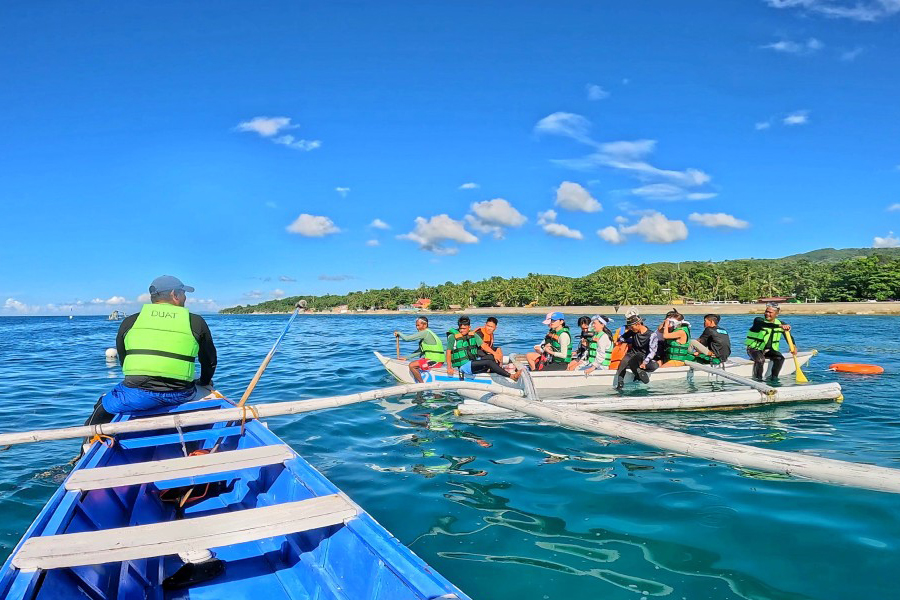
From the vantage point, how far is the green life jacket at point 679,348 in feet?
44.0

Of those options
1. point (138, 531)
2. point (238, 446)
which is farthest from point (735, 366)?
point (138, 531)

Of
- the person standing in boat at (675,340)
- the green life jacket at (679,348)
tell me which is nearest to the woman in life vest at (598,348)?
the person standing in boat at (675,340)

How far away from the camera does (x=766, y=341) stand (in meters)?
13.3

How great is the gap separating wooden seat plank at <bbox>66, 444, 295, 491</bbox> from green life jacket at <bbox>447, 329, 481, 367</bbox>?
7762 mm

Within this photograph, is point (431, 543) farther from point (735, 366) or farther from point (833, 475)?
point (735, 366)

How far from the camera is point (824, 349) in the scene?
23.9 metres

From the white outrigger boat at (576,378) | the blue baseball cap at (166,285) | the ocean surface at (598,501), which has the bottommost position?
the ocean surface at (598,501)

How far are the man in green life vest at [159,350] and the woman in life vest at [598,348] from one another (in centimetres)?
906

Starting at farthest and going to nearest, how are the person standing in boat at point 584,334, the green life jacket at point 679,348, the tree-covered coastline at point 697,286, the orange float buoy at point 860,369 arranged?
the tree-covered coastline at point 697,286 → the orange float buoy at point 860,369 → the person standing in boat at point 584,334 → the green life jacket at point 679,348

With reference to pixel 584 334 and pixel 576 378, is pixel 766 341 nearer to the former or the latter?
pixel 584 334

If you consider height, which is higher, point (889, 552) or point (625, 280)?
point (625, 280)

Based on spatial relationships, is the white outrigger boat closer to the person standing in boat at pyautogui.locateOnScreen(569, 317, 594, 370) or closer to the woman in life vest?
the woman in life vest

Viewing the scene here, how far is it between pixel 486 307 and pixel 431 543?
132485mm

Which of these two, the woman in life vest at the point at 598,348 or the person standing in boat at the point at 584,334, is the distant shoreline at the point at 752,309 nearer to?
the person standing in boat at the point at 584,334
